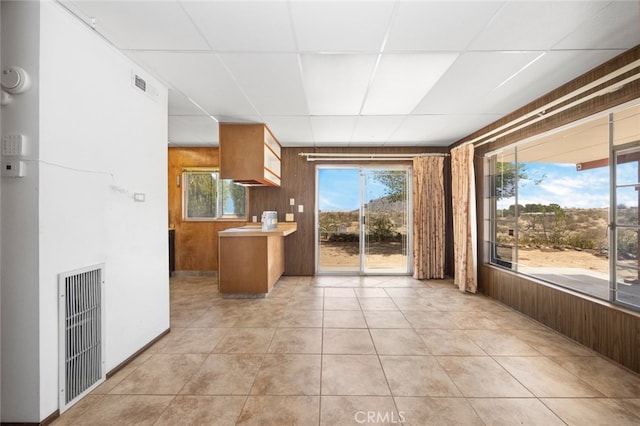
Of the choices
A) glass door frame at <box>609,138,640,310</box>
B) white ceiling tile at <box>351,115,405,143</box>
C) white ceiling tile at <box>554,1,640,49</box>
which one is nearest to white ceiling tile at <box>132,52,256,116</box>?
white ceiling tile at <box>351,115,405,143</box>

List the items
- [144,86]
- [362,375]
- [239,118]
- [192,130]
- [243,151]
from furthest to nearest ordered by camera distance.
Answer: [192,130], [243,151], [239,118], [144,86], [362,375]

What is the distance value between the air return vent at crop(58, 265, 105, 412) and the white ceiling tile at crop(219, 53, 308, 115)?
2.04 metres

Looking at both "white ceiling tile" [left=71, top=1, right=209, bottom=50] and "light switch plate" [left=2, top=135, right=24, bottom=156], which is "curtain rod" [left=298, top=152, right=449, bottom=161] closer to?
"white ceiling tile" [left=71, top=1, right=209, bottom=50]

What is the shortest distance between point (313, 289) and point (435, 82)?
3.43 m

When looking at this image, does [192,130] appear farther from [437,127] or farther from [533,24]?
[533,24]

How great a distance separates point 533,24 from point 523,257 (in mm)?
2829

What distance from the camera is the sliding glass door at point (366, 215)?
5.31 meters

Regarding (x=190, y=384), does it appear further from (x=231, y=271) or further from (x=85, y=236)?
(x=231, y=271)

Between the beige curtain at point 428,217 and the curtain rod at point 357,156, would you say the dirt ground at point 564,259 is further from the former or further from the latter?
the curtain rod at point 357,156

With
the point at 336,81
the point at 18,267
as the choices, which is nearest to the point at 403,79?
the point at 336,81

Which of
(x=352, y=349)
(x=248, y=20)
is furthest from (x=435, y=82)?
(x=352, y=349)

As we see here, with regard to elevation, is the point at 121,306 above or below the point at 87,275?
below

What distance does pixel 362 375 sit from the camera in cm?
206

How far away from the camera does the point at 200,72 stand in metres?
2.46
